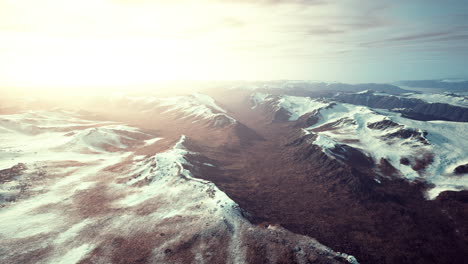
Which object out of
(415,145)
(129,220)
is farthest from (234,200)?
(415,145)

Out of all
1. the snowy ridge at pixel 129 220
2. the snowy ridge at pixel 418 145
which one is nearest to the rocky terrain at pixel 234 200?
the snowy ridge at pixel 129 220

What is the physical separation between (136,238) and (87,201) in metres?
26.7

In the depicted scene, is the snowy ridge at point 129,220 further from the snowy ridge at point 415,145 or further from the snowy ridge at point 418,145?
the snowy ridge at point 418,145

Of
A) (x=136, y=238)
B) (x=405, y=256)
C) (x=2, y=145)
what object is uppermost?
(x=2, y=145)

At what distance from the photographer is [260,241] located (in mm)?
50031

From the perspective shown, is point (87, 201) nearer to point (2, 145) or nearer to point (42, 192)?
point (42, 192)

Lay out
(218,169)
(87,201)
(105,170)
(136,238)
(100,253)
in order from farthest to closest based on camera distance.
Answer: (218,169) < (105,170) < (87,201) < (136,238) < (100,253)

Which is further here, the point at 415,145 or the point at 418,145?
the point at 415,145

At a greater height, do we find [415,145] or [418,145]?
[418,145]

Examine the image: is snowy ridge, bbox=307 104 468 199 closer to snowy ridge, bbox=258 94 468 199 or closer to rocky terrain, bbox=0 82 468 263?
snowy ridge, bbox=258 94 468 199

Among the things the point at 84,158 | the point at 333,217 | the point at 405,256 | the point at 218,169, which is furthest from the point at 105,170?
the point at 405,256

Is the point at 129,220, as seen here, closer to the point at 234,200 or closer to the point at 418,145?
the point at 234,200

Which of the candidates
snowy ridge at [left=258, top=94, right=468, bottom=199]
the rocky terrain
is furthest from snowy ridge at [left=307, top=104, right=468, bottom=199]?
the rocky terrain

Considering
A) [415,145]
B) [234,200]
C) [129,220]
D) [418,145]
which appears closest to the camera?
[129,220]
